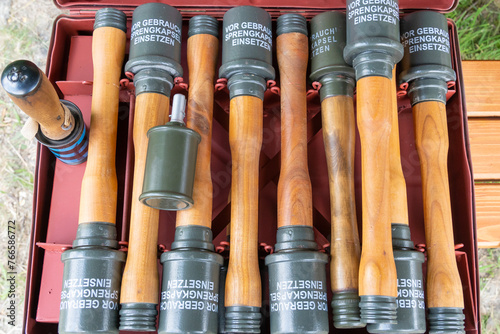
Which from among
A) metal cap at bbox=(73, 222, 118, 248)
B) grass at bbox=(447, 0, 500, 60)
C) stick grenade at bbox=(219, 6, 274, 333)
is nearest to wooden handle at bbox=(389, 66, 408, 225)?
stick grenade at bbox=(219, 6, 274, 333)

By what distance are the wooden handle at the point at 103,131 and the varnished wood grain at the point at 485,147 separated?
3.23ft

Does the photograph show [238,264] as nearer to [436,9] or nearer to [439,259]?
[439,259]

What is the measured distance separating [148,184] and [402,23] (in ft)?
2.53

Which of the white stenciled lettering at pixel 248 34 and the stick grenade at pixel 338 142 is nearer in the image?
the stick grenade at pixel 338 142

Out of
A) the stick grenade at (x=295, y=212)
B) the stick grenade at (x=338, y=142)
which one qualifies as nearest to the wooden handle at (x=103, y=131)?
the stick grenade at (x=295, y=212)

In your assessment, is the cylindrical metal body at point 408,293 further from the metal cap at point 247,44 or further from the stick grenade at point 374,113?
the metal cap at point 247,44

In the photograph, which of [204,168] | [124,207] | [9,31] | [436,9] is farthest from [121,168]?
[436,9]

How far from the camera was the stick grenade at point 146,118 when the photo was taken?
3.47ft

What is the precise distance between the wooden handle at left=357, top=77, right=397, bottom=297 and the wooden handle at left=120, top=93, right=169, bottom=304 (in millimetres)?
440

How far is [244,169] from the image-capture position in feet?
3.79

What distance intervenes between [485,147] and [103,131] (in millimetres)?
1042

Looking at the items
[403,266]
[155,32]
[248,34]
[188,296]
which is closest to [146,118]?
[155,32]

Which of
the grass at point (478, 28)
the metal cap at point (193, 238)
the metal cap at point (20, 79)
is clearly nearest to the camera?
the metal cap at point (20, 79)

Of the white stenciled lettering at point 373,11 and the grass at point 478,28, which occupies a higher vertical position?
the grass at point 478,28
